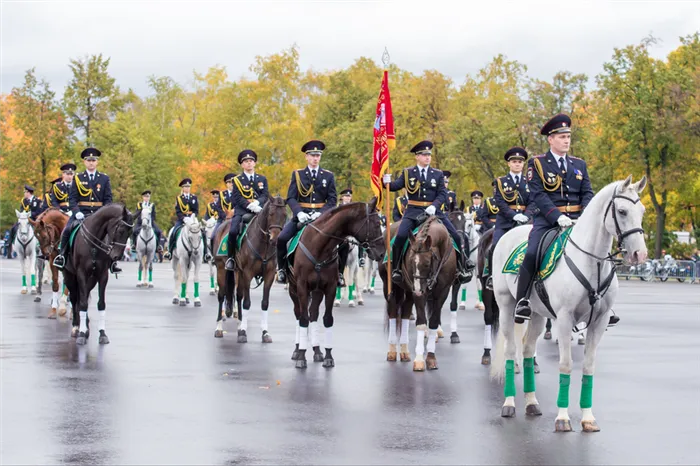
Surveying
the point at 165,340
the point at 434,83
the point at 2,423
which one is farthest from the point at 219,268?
the point at 434,83

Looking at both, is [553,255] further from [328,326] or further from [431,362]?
[328,326]

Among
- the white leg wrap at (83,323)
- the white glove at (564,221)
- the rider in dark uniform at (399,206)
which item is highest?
the rider in dark uniform at (399,206)

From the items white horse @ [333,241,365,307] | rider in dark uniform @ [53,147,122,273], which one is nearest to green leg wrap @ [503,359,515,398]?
rider in dark uniform @ [53,147,122,273]

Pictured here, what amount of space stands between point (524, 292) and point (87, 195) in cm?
955

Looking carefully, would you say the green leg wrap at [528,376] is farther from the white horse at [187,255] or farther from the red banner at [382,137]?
the white horse at [187,255]

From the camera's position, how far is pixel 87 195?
711 inches

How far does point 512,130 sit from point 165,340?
35717mm

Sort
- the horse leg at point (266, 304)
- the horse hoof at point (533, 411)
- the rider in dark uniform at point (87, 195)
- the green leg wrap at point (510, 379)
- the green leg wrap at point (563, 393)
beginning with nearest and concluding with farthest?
the green leg wrap at point (563, 393) < the horse hoof at point (533, 411) < the green leg wrap at point (510, 379) < the horse leg at point (266, 304) < the rider in dark uniform at point (87, 195)

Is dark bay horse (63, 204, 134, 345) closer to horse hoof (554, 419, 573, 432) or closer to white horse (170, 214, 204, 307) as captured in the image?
white horse (170, 214, 204, 307)

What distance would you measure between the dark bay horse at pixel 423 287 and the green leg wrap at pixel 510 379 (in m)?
2.94

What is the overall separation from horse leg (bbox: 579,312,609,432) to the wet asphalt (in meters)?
0.15

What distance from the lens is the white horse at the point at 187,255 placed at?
26.0m

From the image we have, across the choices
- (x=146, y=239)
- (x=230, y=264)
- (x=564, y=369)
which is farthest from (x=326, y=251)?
(x=146, y=239)

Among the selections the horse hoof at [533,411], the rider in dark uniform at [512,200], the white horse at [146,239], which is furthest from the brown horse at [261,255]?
the white horse at [146,239]
